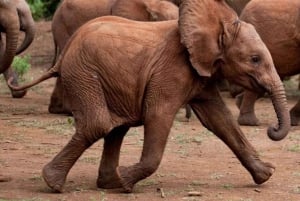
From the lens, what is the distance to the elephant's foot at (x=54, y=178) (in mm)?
7707

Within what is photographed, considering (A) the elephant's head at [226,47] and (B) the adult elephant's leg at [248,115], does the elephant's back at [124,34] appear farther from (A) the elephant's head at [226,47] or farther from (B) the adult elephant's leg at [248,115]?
(B) the adult elephant's leg at [248,115]

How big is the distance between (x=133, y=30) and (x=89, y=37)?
0.33 m

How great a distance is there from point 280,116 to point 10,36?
355 cm

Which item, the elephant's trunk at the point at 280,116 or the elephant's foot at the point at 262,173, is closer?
the elephant's trunk at the point at 280,116

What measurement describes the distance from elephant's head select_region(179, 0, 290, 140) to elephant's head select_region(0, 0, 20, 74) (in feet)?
9.30

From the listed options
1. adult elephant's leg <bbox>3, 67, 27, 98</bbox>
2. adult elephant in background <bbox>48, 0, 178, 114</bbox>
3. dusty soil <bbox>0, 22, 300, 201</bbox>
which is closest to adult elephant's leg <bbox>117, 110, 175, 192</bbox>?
dusty soil <bbox>0, 22, 300, 201</bbox>

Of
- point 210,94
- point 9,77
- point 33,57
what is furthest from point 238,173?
point 33,57

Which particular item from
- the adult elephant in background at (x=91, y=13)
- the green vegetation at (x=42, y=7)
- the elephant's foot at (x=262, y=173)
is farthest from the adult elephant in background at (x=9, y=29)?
the green vegetation at (x=42, y=7)

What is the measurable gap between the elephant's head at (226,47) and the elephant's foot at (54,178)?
4.17 ft

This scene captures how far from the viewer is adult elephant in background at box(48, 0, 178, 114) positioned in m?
11.9

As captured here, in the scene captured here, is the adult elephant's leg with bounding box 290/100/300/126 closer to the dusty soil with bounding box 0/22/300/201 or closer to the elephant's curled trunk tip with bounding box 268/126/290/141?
the dusty soil with bounding box 0/22/300/201

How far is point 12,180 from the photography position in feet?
27.0

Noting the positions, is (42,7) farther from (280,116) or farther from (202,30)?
(280,116)

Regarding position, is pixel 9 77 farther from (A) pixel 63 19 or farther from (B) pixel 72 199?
(B) pixel 72 199
